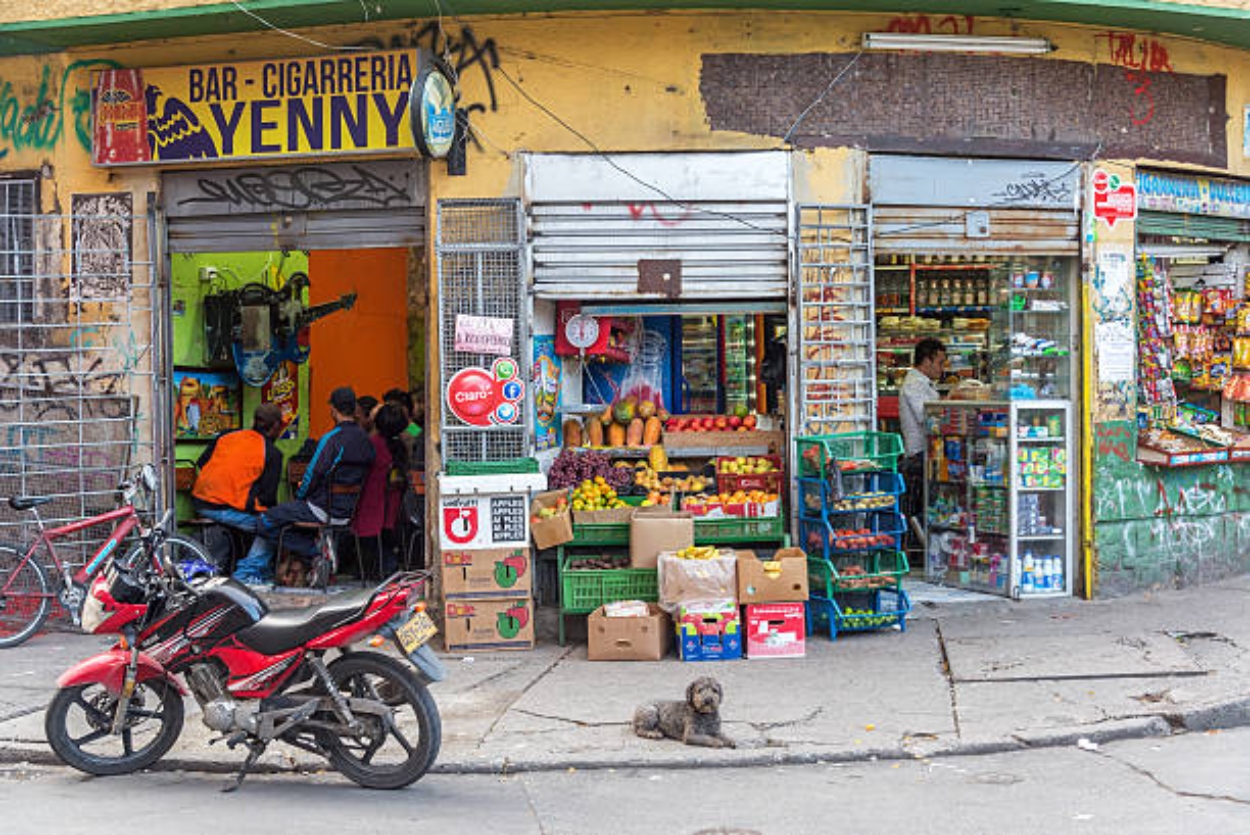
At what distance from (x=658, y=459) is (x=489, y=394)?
145 centimetres

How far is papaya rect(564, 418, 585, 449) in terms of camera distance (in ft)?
35.0

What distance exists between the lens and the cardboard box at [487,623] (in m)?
9.45

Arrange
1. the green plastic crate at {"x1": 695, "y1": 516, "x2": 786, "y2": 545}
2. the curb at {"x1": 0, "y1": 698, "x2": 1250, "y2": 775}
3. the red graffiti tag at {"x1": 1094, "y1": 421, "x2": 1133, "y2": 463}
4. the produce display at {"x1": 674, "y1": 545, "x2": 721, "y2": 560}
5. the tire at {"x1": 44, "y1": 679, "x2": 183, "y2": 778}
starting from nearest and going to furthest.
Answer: the tire at {"x1": 44, "y1": 679, "x2": 183, "y2": 778}
the curb at {"x1": 0, "y1": 698, "x2": 1250, "y2": 775}
the produce display at {"x1": 674, "y1": 545, "x2": 721, "y2": 560}
the green plastic crate at {"x1": 695, "y1": 516, "x2": 786, "y2": 545}
the red graffiti tag at {"x1": 1094, "y1": 421, "x2": 1133, "y2": 463}

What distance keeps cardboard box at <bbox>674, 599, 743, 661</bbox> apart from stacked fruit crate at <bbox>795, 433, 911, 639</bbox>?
2.71 ft

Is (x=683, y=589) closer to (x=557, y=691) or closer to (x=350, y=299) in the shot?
(x=557, y=691)

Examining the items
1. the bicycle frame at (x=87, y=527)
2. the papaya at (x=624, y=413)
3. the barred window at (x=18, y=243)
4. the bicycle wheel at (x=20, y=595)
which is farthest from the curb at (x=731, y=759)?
Answer: the barred window at (x=18, y=243)

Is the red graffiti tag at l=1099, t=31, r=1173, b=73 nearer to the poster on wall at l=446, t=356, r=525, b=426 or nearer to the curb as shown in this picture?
the poster on wall at l=446, t=356, r=525, b=426

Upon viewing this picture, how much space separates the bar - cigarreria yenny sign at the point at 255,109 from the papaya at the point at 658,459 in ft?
9.56

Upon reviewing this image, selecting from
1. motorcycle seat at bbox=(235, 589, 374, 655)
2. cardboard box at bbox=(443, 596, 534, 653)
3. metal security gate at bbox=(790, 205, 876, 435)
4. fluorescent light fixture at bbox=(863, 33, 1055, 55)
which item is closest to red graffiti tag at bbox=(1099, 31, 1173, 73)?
fluorescent light fixture at bbox=(863, 33, 1055, 55)

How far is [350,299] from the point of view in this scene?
563 inches

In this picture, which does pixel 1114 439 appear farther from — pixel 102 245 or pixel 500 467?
pixel 102 245

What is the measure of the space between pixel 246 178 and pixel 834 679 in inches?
229

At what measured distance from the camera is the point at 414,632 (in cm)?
621

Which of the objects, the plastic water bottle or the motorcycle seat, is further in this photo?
the plastic water bottle
